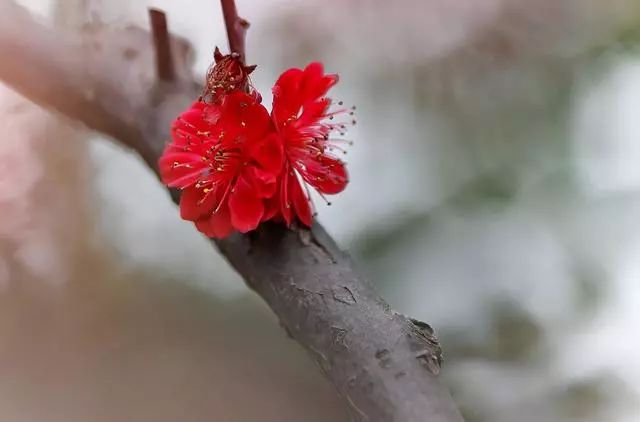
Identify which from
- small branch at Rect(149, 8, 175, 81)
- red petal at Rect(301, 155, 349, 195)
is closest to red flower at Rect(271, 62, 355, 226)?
red petal at Rect(301, 155, 349, 195)

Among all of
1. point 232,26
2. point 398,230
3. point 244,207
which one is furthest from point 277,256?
point 398,230

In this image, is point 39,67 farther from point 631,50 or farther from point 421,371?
point 631,50

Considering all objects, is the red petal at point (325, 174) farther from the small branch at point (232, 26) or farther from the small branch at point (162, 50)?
the small branch at point (162, 50)

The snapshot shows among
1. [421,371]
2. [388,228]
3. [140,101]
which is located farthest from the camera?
[388,228]

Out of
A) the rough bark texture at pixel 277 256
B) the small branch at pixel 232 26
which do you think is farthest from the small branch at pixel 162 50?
the small branch at pixel 232 26

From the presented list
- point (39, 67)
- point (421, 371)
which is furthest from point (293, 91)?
point (39, 67)

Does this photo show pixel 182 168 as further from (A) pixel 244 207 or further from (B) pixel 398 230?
(B) pixel 398 230
